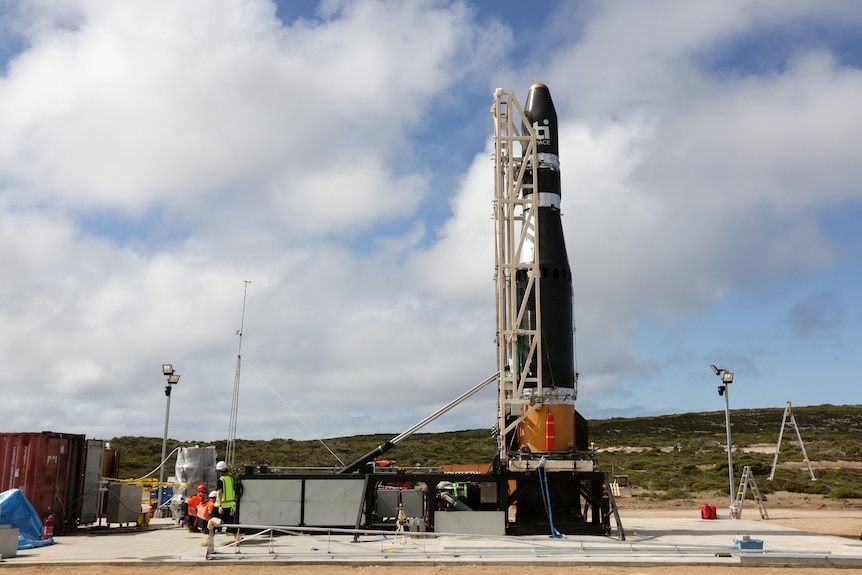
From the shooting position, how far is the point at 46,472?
21906mm

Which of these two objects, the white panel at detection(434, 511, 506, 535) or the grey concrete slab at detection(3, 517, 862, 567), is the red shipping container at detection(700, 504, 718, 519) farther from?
the white panel at detection(434, 511, 506, 535)

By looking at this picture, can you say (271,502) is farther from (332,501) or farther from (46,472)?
(46,472)

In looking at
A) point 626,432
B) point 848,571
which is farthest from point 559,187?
point 626,432

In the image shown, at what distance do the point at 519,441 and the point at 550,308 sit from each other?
3999 mm

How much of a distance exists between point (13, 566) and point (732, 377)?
78.4ft

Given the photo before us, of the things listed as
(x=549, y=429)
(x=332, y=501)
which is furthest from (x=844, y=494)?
(x=332, y=501)

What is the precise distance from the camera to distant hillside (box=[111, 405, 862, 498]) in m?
44.1

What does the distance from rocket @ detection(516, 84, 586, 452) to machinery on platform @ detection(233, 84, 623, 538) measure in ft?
0.11

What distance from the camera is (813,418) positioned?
320 feet

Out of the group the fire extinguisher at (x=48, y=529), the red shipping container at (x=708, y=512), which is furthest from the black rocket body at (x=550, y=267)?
the fire extinguisher at (x=48, y=529)

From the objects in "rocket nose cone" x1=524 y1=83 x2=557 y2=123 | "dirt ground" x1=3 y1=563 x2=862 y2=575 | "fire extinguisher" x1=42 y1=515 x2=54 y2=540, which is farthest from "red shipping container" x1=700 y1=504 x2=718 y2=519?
"fire extinguisher" x1=42 y1=515 x2=54 y2=540

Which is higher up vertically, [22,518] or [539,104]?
[539,104]

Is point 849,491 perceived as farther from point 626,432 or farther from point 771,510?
point 626,432

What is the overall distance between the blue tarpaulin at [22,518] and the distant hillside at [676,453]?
10.2 metres
